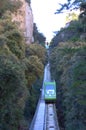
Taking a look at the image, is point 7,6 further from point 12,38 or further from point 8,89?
point 8,89

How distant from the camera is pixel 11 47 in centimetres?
4422

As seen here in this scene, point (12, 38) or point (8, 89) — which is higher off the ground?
point (12, 38)

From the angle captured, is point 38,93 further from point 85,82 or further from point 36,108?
point 85,82

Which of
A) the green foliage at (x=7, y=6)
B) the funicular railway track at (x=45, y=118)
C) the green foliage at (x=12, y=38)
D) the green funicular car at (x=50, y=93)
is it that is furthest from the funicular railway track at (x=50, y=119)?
the green foliage at (x=7, y=6)

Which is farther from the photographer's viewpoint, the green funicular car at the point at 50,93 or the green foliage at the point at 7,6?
the green foliage at the point at 7,6

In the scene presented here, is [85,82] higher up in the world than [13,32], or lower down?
lower down

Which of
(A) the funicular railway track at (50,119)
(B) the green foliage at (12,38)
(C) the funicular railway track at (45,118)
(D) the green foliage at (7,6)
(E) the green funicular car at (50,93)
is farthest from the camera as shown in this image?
(D) the green foliage at (7,6)

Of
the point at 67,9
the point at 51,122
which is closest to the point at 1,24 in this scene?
the point at 51,122

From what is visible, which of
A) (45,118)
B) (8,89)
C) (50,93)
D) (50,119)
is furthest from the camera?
(50,93)

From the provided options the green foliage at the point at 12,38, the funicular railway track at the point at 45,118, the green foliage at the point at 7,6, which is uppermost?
the green foliage at the point at 7,6

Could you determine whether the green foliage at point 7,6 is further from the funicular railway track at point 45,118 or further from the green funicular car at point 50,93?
the funicular railway track at point 45,118

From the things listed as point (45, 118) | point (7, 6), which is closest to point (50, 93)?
point (45, 118)

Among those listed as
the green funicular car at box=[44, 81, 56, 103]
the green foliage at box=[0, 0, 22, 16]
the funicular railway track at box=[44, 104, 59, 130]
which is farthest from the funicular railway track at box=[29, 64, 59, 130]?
the green foliage at box=[0, 0, 22, 16]

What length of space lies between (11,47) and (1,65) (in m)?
16.8
